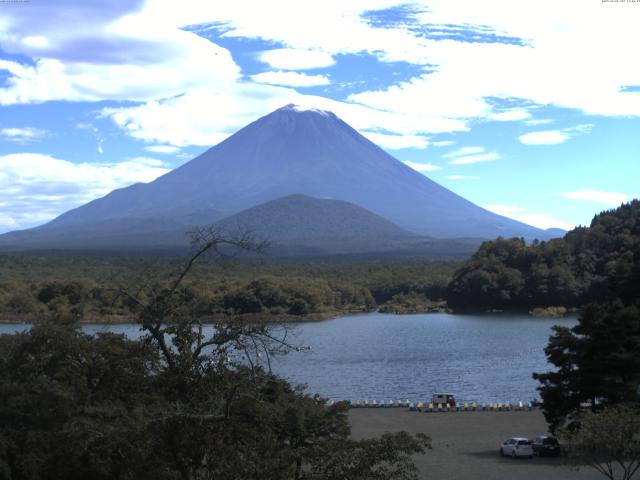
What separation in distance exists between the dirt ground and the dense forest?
3580 cm

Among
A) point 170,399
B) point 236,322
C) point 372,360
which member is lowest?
point 372,360

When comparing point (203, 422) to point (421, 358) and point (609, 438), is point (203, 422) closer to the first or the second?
point (609, 438)

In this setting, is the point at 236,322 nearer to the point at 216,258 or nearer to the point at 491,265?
the point at 216,258

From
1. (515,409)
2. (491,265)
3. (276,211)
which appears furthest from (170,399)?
(276,211)

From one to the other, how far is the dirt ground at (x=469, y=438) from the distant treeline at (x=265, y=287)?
21.9m

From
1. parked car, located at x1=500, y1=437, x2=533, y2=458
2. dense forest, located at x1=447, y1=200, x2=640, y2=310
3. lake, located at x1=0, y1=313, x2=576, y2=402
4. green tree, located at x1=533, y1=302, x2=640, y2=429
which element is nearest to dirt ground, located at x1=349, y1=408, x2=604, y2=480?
parked car, located at x1=500, y1=437, x2=533, y2=458

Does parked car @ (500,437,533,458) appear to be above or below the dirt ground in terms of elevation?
above

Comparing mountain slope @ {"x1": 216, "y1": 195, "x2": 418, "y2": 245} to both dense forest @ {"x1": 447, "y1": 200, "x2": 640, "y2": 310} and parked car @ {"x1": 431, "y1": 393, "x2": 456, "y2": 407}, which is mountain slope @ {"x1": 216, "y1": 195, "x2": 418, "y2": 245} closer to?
dense forest @ {"x1": 447, "y1": 200, "x2": 640, "y2": 310}

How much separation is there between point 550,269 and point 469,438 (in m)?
43.4

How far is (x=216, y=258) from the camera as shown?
646cm

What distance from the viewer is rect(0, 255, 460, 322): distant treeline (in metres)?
55.4

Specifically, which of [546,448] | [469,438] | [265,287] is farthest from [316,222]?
[546,448]

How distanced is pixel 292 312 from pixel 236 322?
2084 inches

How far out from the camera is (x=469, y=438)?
18.5 metres
